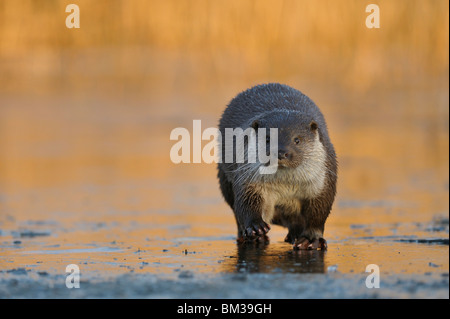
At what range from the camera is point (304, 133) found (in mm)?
5039

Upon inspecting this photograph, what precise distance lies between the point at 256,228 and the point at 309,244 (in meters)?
0.33

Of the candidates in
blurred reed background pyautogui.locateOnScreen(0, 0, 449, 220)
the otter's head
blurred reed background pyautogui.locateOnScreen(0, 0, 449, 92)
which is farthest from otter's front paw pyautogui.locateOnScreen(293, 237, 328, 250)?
blurred reed background pyautogui.locateOnScreen(0, 0, 449, 92)

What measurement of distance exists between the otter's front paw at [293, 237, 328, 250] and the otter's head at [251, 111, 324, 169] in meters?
0.45

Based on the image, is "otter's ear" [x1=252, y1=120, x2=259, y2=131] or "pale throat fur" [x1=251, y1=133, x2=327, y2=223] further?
"otter's ear" [x1=252, y1=120, x2=259, y2=131]

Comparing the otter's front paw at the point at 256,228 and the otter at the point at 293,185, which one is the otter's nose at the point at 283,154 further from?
the otter's front paw at the point at 256,228

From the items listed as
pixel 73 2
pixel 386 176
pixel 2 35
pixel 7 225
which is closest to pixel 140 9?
pixel 73 2

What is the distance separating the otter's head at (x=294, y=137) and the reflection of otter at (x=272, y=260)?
1.67 feet

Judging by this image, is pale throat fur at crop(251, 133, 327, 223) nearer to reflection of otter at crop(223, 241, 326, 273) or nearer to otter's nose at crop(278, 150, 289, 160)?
otter's nose at crop(278, 150, 289, 160)

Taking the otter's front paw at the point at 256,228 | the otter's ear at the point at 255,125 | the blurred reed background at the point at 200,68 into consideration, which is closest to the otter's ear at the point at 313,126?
the otter's ear at the point at 255,125

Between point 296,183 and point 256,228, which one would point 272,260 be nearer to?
point 256,228

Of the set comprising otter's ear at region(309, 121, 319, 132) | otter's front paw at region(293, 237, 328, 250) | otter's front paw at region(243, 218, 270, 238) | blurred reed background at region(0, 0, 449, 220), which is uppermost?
blurred reed background at region(0, 0, 449, 220)

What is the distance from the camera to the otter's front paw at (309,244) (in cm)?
500

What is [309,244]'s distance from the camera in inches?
198

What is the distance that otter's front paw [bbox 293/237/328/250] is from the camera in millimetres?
5004
